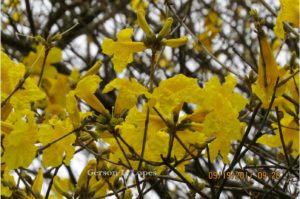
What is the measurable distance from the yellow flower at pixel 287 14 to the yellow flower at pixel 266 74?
0.38 meters

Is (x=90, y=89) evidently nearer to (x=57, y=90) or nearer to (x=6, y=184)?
(x=6, y=184)

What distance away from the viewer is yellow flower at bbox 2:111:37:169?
5.75 ft

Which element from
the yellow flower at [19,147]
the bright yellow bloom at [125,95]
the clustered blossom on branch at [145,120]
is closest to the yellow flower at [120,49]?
the clustered blossom on branch at [145,120]

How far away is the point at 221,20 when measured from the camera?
17.4ft

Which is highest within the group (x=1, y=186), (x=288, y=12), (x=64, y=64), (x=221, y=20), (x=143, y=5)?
(x=221, y=20)

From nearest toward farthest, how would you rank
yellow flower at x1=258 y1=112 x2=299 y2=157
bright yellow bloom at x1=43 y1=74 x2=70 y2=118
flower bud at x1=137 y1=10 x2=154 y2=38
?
flower bud at x1=137 y1=10 x2=154 y2=38
yellow flower at x1=258 y1=112 x2=299 y2=157
bright yellow bloom at x1=43 y1=74 x2=70 y2=118

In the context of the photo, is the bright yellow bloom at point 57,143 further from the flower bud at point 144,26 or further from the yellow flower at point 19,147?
the flower bud at point 144,26

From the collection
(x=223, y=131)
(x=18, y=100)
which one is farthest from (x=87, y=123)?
(x=223, y=131)

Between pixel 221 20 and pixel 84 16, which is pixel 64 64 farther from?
pixel 221 20

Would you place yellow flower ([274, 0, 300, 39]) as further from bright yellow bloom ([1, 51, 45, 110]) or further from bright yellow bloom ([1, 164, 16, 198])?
bright yellow bloom ([1, 164, 16, 198])

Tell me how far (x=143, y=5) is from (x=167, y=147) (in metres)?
3.05

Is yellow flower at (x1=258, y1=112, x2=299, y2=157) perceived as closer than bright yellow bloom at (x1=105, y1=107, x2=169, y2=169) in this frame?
No

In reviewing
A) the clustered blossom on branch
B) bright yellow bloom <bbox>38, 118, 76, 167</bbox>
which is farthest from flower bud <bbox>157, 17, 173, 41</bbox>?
bright yellow bloom <bbox>38, 118, 76, 167</bbox>

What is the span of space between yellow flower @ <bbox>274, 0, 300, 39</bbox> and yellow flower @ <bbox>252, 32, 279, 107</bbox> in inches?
15.0
